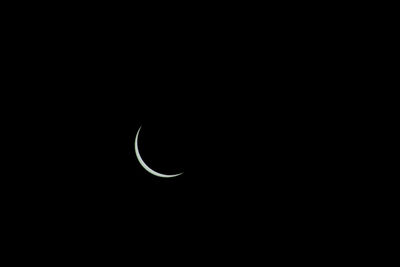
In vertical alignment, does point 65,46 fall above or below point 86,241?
above

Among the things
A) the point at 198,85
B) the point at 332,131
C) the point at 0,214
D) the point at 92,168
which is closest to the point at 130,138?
the point at 92,168

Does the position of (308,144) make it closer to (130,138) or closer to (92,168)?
(130,138)

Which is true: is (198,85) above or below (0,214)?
above

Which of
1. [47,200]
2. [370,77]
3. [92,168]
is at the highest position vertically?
[370,77]

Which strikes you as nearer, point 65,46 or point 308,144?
point 65,46

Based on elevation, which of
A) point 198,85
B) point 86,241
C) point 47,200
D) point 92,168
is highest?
point 198,85

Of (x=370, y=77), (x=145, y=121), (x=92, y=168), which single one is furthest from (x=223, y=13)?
(x=92, y=168)

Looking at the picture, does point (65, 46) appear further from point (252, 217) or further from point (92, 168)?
point (252, 217)

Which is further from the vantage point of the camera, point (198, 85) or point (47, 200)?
point (198, 85)

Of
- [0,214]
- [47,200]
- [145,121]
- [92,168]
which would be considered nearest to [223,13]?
[145,121]

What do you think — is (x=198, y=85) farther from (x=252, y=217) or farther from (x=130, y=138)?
(x=252, y=217)
